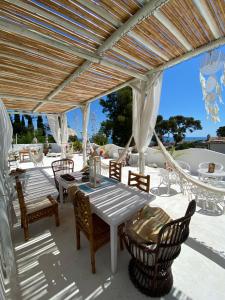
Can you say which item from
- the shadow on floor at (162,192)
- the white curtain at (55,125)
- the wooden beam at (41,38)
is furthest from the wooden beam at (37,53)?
the white curtain at (55,125)

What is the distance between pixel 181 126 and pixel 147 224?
→ 20455 mm

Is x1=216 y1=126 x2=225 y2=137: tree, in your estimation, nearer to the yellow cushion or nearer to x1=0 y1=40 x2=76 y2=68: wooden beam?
the yellow cushion

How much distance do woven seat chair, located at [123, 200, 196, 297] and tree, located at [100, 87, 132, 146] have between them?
1209cm

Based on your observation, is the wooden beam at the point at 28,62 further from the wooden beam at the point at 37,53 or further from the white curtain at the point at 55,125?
the white curtain at the point at 55,125

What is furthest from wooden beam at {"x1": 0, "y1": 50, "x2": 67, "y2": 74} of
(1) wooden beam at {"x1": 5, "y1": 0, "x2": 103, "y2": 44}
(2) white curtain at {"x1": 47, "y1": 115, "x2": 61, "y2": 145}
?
(2) white curtain at {"x1": 47, "y1": 115, "x2": 61, "y2": 145}

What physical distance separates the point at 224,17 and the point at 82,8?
1.44m

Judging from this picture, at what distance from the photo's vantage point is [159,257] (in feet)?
4.23

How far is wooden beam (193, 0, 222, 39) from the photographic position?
53.9 inches

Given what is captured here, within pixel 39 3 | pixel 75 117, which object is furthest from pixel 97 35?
pixel 75 117

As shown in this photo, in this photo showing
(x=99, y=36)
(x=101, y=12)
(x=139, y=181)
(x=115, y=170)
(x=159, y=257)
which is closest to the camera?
(x=159, y=257)

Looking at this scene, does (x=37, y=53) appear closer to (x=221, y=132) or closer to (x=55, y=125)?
(x=55, y=125)

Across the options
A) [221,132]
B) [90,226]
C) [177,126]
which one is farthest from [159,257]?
[221,132]

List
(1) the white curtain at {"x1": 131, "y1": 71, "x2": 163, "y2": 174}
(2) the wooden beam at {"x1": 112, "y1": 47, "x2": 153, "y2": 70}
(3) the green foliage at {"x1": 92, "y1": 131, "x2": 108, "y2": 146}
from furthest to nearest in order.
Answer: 1. (3) the green foliage at {"x1": 92, "y1": 131, "x2": 108, "y2": 146}
2. (1) the white curtain at {"x1": 131, "y1": 71, "x2": 163, "y2": 174}
3. (2) the wooden beam at {"x1": 112, "y1": 47, "x2": 153, "y2": 70}

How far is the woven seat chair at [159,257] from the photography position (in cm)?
122
